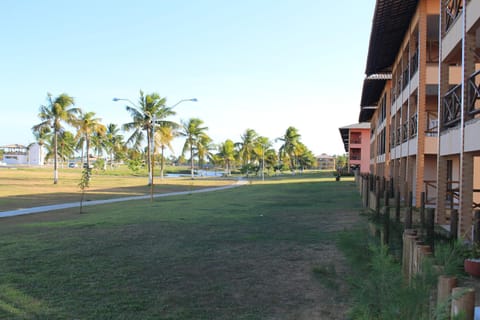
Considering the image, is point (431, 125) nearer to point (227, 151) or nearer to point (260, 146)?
point (260, 146)

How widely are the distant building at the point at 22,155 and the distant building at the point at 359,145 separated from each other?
10977 cm

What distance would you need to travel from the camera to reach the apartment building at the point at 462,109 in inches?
373

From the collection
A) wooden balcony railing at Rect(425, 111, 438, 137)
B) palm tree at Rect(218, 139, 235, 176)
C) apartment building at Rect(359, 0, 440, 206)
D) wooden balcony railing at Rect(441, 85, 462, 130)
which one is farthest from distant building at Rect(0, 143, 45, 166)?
wooden balcony railing at Rect(441, 85, 462, 130)

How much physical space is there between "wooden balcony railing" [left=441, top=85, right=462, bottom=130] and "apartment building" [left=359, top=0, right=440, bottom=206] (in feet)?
10.5

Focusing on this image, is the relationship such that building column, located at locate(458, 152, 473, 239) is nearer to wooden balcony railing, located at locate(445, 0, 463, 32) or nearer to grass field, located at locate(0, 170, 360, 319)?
grass field, located at locate(0, 170, 360, 319)

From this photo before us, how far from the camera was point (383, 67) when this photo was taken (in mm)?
26031

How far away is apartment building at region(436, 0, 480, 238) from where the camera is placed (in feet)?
31.1

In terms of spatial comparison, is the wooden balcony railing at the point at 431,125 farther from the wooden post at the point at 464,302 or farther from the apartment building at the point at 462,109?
the wooden post at the point at 464,302

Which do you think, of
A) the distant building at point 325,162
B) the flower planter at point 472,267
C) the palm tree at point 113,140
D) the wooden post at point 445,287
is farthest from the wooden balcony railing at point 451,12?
the distant building at point 325,162

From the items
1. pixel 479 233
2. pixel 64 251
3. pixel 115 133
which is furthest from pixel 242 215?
pixel 115 133

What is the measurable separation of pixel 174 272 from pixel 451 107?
857cm

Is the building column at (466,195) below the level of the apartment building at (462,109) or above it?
below

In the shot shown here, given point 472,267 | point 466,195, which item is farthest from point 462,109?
point 472,267

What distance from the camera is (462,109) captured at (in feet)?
32.2
